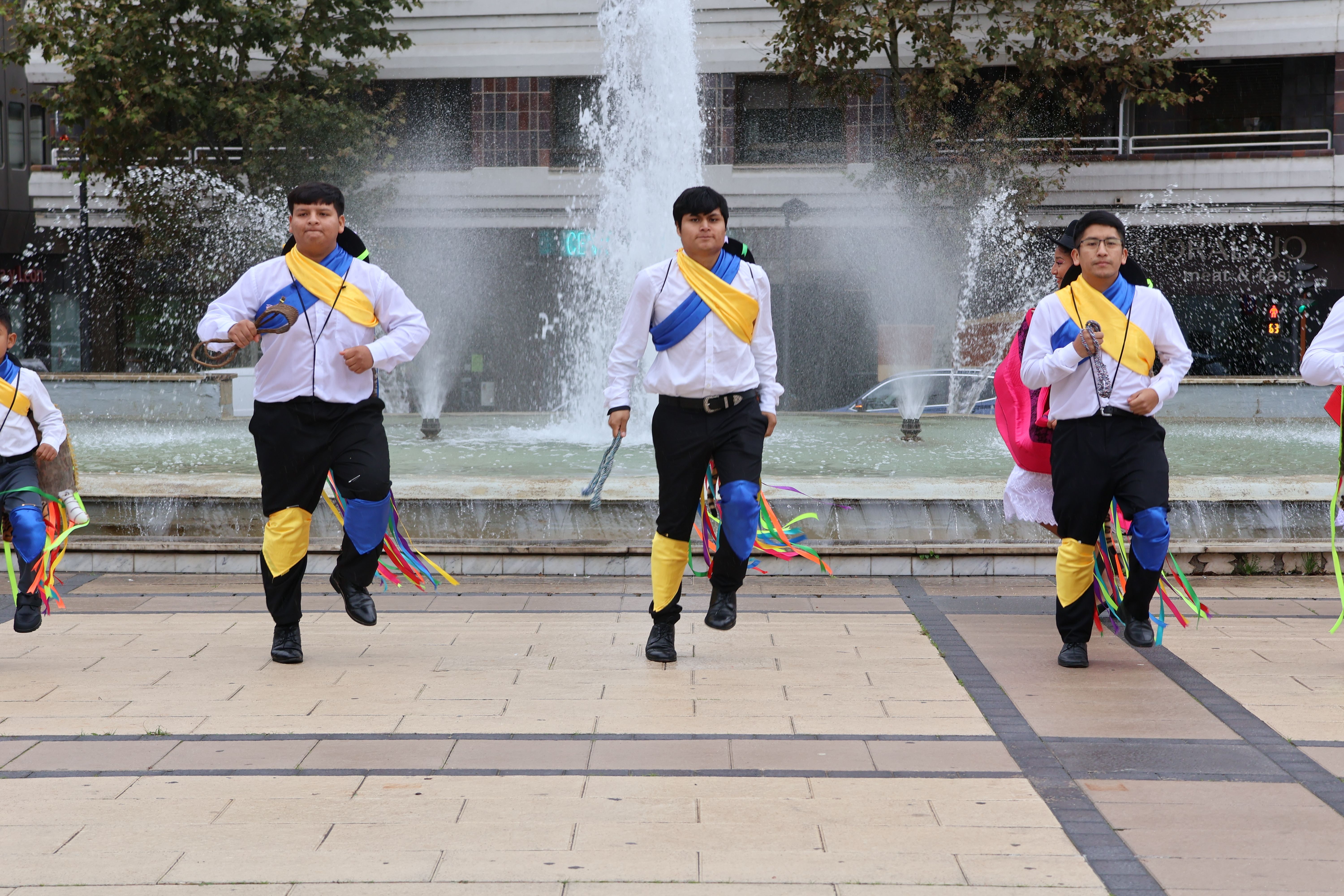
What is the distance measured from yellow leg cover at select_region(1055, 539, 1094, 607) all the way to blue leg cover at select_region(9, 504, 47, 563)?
12.9 feet

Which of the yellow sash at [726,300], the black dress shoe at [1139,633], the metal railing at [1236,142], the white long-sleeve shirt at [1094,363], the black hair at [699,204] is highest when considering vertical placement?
the metal railing at [1236,142]

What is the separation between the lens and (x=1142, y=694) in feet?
16.7

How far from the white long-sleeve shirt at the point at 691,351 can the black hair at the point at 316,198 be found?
1.19 m

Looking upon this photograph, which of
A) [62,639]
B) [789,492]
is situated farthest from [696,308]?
[62,639]

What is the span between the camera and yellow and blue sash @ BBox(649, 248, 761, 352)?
5.54m

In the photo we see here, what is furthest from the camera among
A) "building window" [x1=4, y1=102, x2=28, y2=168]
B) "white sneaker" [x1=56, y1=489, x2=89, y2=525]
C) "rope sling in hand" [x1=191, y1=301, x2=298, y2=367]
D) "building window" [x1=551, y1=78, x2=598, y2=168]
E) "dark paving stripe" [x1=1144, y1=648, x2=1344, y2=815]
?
"building window" [x1=4, y1=102, x2=28, y2=168]

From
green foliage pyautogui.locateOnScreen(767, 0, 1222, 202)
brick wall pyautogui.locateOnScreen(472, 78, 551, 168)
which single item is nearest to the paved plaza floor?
green foliage pyautogui.locateOnScreen(767, 0, 1222, 202)

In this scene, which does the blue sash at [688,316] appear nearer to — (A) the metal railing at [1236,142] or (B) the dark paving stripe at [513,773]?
(B) the dark paving stripe at [513,773]

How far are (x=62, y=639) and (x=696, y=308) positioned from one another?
9.90 ft

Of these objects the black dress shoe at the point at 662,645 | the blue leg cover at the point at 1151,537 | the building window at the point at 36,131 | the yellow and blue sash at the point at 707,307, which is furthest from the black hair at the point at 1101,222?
the building window at the point at 36,131

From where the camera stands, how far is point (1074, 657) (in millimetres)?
5531

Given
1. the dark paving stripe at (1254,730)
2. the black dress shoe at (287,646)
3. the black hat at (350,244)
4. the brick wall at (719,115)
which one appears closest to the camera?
the dark paving stripe at (1254,730)

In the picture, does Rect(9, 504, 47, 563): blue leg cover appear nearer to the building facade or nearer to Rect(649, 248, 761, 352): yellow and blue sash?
Rect(649, 248, 761, 352): yellow and blue sash

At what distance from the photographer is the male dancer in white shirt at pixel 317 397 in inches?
217
